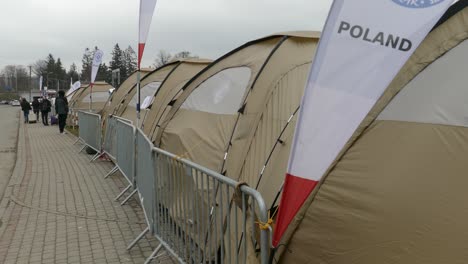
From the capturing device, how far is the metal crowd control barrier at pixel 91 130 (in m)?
11.8

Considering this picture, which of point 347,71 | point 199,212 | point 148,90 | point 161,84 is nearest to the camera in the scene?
point 347,71

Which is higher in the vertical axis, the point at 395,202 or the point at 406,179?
the point at 406,179

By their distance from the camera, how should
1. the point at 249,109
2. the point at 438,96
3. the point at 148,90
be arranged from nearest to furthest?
the point at 438,96, the point at 249,109, the point at 148,90

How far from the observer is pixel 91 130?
1237cm

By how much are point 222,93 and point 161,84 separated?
14.6ft

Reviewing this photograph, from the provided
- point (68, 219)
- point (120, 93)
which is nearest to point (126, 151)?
point (68, 219)

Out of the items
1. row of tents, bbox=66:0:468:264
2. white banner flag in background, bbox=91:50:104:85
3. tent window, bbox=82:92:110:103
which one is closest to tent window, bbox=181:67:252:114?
row of tents, bbox=66:0:468:264

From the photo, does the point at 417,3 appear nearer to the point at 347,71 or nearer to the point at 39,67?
the point at 347,71

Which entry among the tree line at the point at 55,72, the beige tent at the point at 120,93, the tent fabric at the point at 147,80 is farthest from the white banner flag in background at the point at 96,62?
the tree line at the point at 55,72

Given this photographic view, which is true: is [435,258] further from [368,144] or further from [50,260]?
[50,260]

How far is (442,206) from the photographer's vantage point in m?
2.25

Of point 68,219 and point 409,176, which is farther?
point 68,219

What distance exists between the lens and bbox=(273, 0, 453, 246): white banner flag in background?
2115 millimetres

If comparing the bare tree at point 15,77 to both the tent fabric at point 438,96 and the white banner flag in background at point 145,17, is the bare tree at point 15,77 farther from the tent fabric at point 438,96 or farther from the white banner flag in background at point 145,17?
the tent fabric at point 438,96
